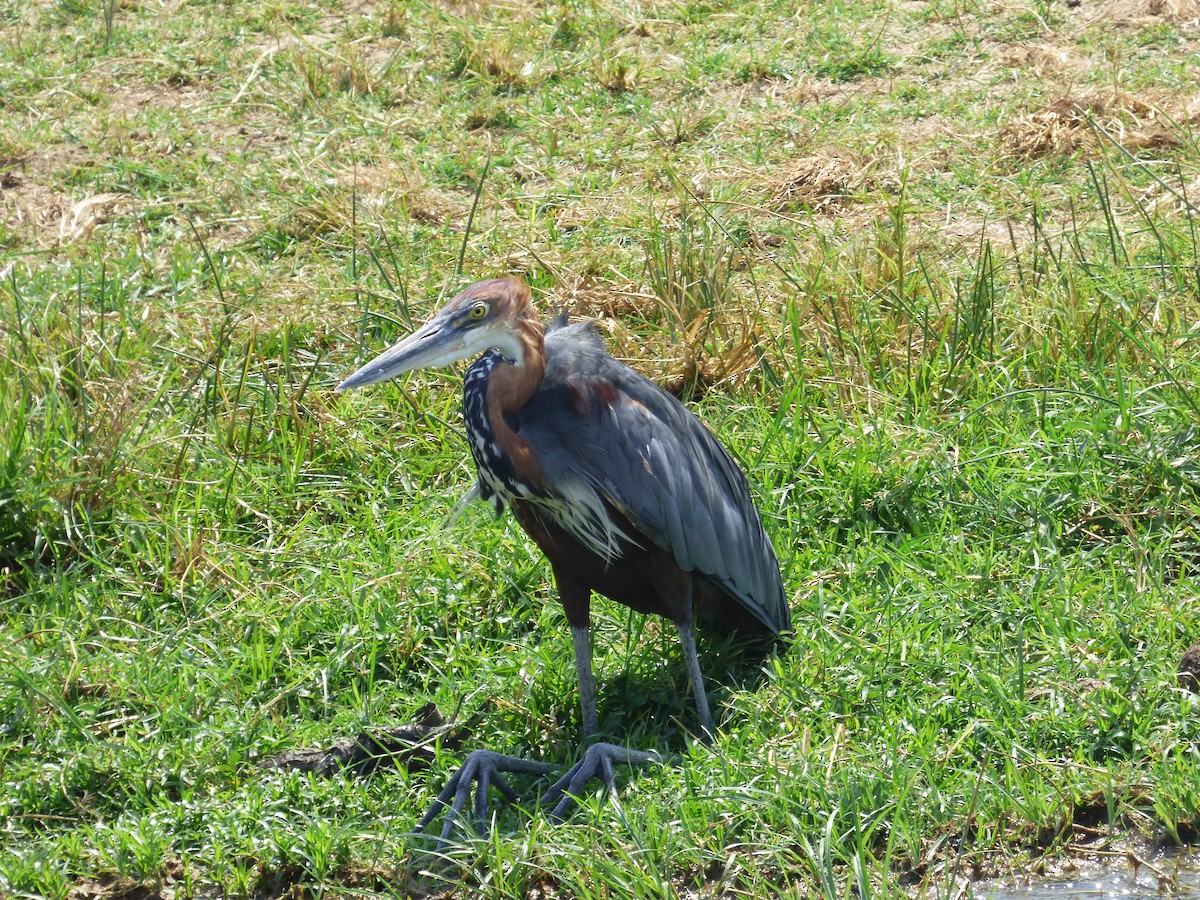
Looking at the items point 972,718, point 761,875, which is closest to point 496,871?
point 761,875

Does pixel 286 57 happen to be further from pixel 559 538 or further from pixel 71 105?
pixel 559 538

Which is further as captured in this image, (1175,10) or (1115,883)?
(1175,10)

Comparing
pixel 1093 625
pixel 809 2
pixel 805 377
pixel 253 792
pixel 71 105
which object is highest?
pixel 809 2

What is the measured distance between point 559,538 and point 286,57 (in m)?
5.31

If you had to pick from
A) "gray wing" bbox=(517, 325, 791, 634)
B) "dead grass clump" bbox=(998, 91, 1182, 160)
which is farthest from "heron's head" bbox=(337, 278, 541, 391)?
"dead grass clump" bbox=(998, 91, 1182, 160)

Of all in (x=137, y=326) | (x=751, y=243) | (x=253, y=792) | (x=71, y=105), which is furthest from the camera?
(x=71, y=105)

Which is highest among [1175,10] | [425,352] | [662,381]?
[1175,10]

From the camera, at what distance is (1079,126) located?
21.7 ft

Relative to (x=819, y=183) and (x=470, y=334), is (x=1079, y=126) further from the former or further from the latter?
(x=470, y=334)

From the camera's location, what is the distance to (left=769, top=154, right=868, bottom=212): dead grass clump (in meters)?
6.45

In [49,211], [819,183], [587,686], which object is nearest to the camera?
[587,686]

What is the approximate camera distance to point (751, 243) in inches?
244

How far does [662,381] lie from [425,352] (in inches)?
71.7

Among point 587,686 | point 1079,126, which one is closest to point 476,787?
point 587,686
